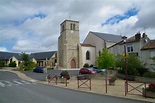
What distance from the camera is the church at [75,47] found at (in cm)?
5722

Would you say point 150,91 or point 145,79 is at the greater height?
point 150,91

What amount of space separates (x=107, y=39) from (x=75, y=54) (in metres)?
10.5

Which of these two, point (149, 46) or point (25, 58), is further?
point (25, 58)

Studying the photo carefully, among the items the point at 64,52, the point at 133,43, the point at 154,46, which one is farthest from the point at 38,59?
the point at 154,46

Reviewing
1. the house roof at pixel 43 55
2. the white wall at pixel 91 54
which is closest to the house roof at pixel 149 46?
the white wall at pixel 91 54

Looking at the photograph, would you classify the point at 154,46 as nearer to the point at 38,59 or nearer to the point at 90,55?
the point at 90,55

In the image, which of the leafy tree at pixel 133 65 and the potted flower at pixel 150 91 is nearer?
the potted flower at pixel 150 91

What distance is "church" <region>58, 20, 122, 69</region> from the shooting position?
188 feet

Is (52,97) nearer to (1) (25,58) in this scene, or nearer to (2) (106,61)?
(2) (106,61)

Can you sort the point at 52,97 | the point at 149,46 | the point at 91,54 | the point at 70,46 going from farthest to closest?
the point at 91,54 → the point at 70,46 → the point at 149,46 → the point at 52,97

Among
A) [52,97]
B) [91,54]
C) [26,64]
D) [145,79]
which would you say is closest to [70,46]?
[91,54]

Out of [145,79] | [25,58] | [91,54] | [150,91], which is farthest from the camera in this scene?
[91,54]

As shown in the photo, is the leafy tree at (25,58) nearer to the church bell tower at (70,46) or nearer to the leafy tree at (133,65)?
the church bell tower at (70,46)

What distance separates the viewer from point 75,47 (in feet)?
193
